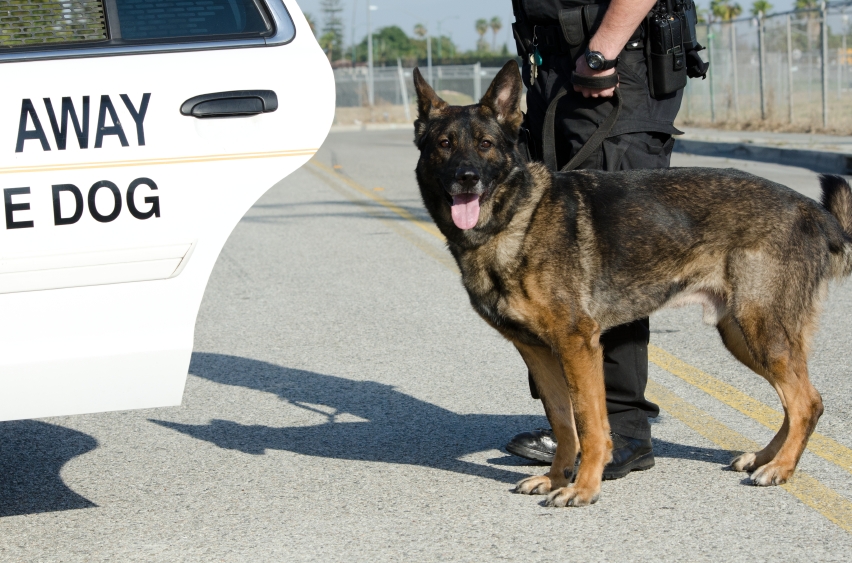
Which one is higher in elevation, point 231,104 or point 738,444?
point 231,104

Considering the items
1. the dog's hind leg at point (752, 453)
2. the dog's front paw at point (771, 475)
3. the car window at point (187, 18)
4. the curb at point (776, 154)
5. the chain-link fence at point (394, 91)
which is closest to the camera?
the car window at point (187, 18)

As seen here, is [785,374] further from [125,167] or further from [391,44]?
[391,44]

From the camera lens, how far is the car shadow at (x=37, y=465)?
3746 millimetres

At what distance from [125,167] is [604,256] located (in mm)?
1680

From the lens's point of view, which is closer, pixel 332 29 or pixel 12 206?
pixel 12 206

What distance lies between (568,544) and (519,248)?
3.32ft

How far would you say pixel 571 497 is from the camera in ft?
11.7

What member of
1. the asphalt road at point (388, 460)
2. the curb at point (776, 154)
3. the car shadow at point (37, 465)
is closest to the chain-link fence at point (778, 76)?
the curb at point (776, 154)

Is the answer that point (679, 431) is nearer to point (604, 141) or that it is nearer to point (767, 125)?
point (604, 141)

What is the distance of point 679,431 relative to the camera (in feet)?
14.3

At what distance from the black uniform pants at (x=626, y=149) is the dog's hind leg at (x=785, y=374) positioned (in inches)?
18.1

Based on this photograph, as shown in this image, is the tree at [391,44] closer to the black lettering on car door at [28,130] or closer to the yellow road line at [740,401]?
the yellow road line at [740,401]

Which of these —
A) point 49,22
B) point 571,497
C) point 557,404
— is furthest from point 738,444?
point 49,22

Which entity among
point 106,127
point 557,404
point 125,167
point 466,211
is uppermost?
point 106,127
